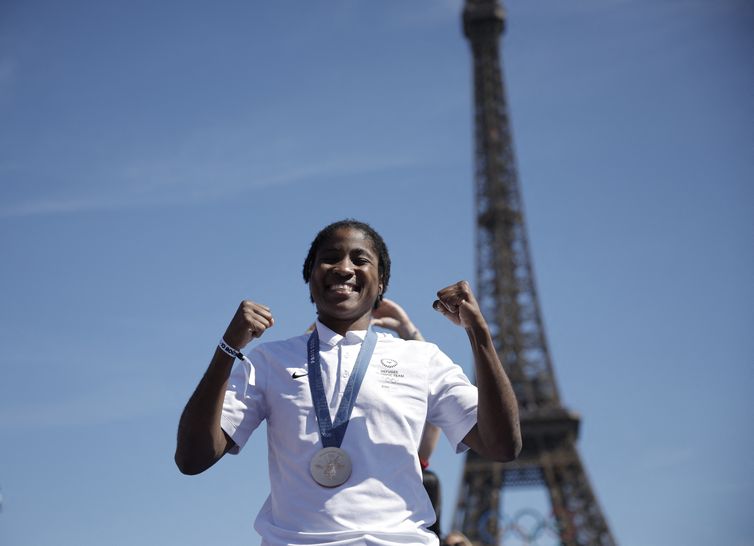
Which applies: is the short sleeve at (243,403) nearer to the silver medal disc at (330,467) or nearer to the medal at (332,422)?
the medal at (332,422)

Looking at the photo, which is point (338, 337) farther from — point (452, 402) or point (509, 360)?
point (509, 360)

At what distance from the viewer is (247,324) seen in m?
2.77

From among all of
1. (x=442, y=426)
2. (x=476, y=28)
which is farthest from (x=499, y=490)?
(x=442, y=426)

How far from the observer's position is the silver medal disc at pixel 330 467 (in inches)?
103

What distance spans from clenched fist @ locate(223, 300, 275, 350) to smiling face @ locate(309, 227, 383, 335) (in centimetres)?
32

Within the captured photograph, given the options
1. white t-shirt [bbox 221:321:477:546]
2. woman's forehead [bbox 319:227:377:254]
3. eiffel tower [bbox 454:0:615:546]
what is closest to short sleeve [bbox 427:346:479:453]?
white t-shirt [bbox 221:321:477:546]

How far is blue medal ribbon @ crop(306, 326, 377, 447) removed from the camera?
270 cm

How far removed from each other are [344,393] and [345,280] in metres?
0.44

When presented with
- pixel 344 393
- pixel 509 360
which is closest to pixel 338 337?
pixel 344 393

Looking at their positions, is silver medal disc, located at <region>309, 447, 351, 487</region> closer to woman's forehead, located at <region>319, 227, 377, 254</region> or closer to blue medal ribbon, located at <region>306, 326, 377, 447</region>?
→ blue medal ribbon, located at <region>306, 326, 377, 447</region>

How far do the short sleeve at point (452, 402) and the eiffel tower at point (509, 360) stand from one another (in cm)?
3342

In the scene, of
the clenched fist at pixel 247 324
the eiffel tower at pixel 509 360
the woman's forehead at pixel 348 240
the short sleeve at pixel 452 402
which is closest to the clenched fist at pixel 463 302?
the short sleeve at pixel 452 402

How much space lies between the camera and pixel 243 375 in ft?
9.66

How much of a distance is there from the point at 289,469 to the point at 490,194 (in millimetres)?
50592
